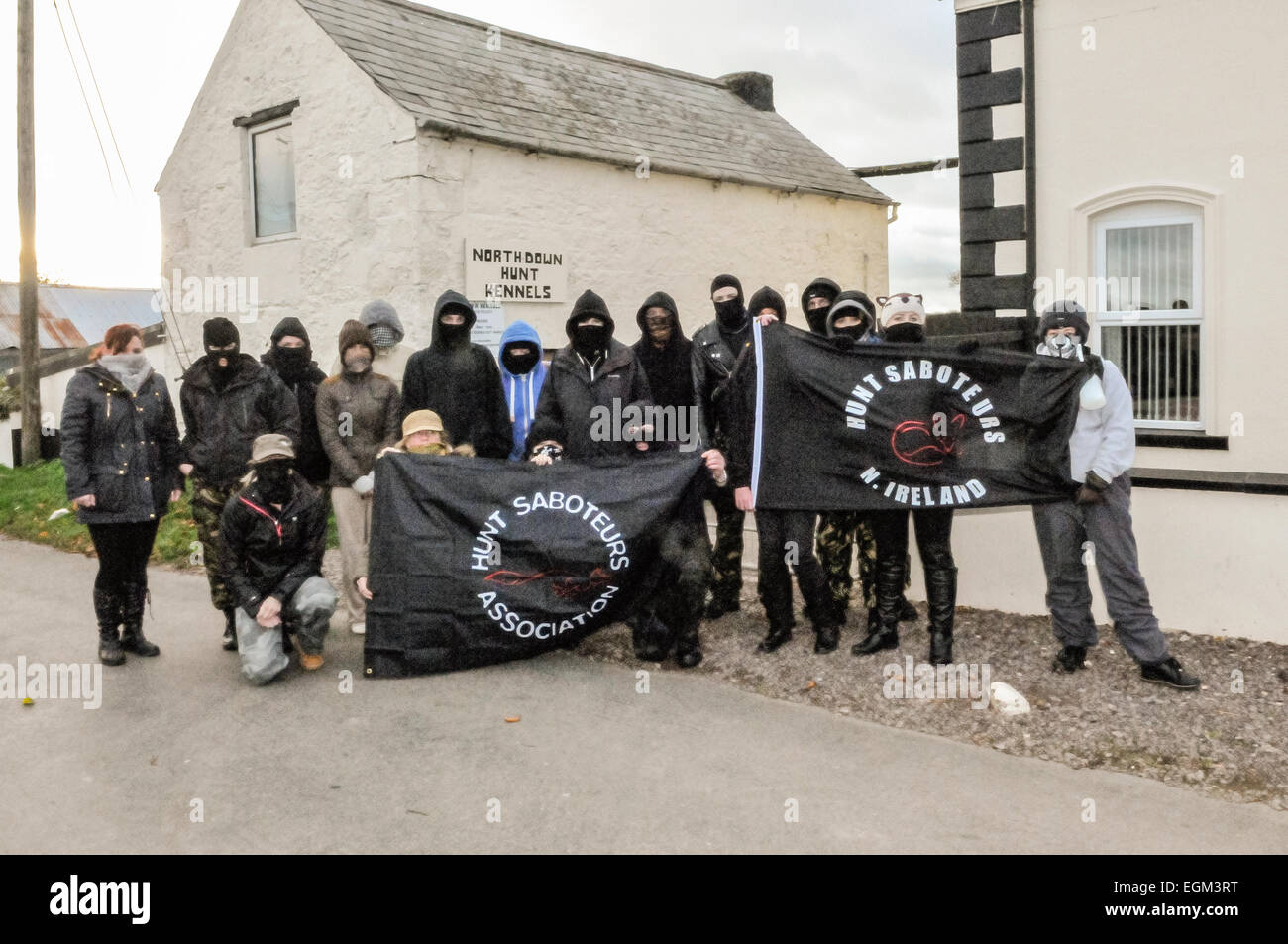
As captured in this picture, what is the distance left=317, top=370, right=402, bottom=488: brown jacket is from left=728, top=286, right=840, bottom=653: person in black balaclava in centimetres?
227

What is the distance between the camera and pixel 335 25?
12594 millimetres

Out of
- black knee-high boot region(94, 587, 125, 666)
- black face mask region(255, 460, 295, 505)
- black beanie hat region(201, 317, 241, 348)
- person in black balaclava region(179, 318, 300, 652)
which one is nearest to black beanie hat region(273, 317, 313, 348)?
person in black balaclava region(179, 318, 300, 652)

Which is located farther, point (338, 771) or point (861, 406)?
point (861, 406)

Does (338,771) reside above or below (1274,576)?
below

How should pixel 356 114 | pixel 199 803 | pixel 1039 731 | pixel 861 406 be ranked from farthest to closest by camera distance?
pixel 356 114 → pixel 861 406 → pixel 1039 731 → pixel 199 803

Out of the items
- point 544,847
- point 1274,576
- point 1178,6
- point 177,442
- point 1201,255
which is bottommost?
point 544,847

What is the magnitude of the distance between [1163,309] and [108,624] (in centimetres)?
721

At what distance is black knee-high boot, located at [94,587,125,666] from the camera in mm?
6754

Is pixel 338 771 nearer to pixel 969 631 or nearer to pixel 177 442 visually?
pixel 177 442

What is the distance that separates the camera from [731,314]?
6734 mm

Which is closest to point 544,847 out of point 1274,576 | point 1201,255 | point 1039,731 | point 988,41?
point 1039,731

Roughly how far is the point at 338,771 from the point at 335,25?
1032 cm

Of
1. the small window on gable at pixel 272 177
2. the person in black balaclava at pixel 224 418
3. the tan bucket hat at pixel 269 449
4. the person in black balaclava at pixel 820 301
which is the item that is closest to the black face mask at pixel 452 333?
the person in black balaclava at pixel 224 418

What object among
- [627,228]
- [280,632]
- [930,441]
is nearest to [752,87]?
[627,228]
